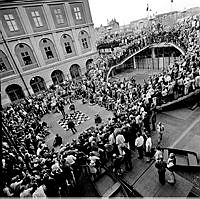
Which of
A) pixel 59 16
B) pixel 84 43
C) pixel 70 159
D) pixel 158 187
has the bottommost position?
pixel 158 187

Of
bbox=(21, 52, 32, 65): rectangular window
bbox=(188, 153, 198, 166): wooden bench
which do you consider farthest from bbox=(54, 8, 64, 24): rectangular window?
bbox=(188, 153, 198, 166): wooden bench

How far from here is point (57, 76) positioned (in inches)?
989

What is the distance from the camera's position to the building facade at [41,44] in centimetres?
2025

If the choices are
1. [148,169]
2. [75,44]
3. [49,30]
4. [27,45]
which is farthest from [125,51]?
[148,169]

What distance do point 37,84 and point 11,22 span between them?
334 inches

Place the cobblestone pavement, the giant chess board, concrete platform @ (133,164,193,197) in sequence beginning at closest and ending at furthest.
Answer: concrete platform @ (133,164,193,197)
the cobblestone pavement
the giant chess board

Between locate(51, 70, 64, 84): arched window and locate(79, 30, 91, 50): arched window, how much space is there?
6.01 meters

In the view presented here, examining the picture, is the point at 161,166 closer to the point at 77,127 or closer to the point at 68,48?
the point at 77,127

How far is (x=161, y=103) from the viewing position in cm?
1195

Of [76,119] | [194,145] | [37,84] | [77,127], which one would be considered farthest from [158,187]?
[37,84]

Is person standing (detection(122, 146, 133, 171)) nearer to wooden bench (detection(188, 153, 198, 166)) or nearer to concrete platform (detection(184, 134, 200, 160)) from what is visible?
wooden bench (detection(188, 153, 198, 166))

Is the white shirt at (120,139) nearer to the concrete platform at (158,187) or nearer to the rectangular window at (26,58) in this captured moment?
the concrete platform at (158,187)

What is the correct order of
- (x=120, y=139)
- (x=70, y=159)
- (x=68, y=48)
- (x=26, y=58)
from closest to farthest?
(x=70, y=159) → (x=120, y=139) → (x=26, y=58) → (x=68, y=48)

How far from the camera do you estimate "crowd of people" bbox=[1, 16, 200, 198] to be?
6.48 m
